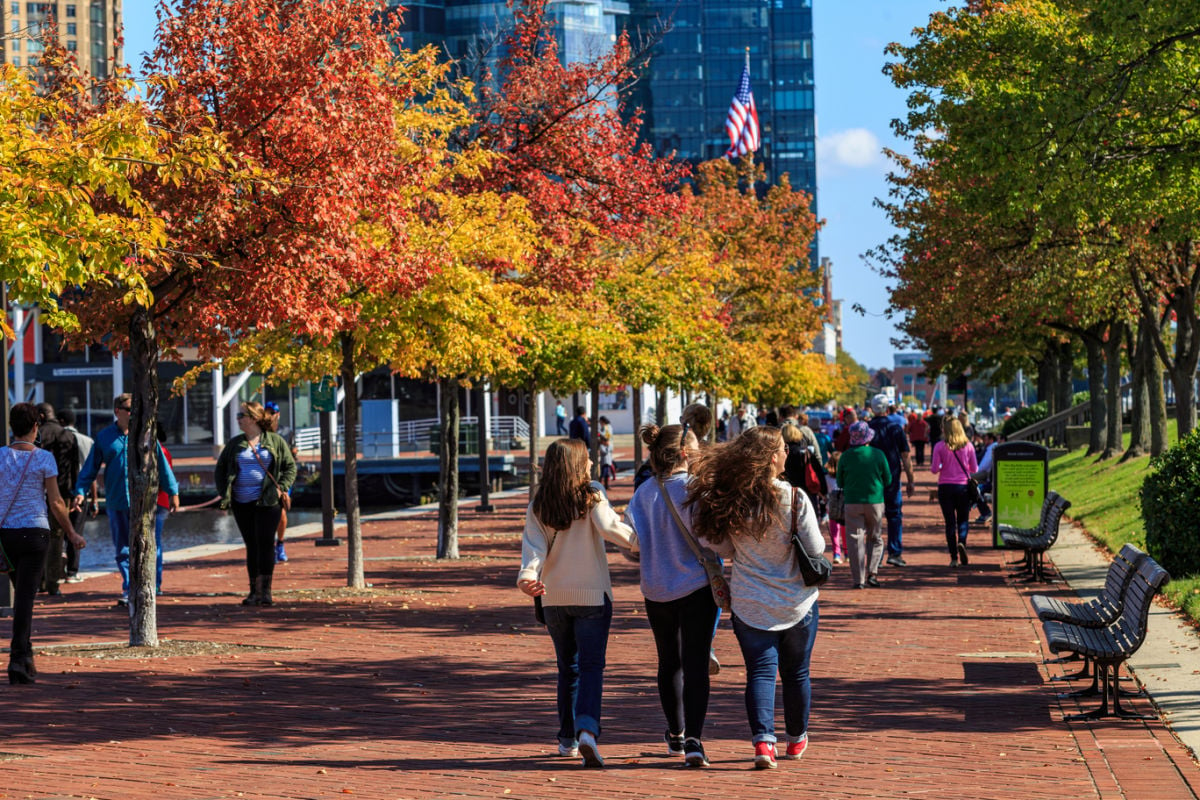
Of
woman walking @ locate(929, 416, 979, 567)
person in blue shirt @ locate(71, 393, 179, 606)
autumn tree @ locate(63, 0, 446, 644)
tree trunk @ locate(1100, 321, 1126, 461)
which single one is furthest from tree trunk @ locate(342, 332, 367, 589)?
tree trunk @ locate(1100, 321, 1126, 461)

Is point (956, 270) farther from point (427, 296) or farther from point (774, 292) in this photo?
point (427, 296)

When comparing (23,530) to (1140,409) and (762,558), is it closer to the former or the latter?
(762,558)

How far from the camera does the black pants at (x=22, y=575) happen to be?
977 centimetres

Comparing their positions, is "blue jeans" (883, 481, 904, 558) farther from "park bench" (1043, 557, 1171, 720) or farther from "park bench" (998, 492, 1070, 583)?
"park bench" (1043, 557, 1171, 720)

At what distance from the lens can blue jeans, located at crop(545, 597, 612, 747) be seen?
292 inches

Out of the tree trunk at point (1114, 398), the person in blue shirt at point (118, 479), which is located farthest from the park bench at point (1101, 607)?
the tree trunk at point (1114, 398)

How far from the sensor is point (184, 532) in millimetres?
34094

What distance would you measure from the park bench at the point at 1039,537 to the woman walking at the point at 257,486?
758cm

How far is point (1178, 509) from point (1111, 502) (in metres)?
9.97

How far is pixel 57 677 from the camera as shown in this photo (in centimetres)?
1027

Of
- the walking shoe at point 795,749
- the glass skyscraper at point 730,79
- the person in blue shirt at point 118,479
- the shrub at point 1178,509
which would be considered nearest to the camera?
the walking shoe at point 795,749

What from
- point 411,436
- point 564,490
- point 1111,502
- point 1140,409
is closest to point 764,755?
point 564,490

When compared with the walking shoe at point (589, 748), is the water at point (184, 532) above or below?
below

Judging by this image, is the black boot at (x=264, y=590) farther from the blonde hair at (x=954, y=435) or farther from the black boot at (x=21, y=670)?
the blonde hair at (x=954, y=435)
